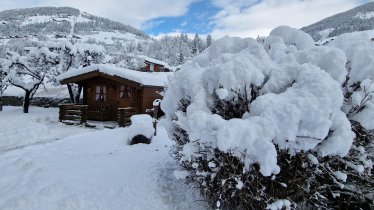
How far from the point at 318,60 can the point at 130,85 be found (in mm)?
13526

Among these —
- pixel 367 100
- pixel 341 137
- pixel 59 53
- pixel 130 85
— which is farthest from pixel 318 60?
pixel 59 53

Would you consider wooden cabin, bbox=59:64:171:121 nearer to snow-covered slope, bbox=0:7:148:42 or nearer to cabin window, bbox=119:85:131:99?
cabin window, bbox=119:85:131:99

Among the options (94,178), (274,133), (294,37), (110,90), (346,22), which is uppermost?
(346,22)

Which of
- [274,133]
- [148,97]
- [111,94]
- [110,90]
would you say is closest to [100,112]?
[111,94]

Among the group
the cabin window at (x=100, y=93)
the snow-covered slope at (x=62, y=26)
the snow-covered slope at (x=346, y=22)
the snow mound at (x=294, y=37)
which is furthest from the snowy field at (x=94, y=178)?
the snow-covered slope at (x=62, y=26)

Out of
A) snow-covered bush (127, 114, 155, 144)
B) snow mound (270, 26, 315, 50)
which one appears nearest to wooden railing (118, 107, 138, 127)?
snow-covered bush (127, 114, 155, 144)

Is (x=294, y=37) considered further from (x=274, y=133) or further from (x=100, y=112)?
(x=100, y=112)

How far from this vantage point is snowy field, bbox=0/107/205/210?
17.1 feet

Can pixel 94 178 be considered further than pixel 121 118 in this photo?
No

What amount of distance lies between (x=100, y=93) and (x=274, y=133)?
17.0m

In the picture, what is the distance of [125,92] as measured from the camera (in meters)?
18.9

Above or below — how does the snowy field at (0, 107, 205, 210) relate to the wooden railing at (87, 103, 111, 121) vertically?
below

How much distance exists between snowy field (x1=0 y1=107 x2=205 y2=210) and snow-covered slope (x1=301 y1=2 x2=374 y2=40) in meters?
81.0

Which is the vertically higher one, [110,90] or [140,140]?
[110,90]
